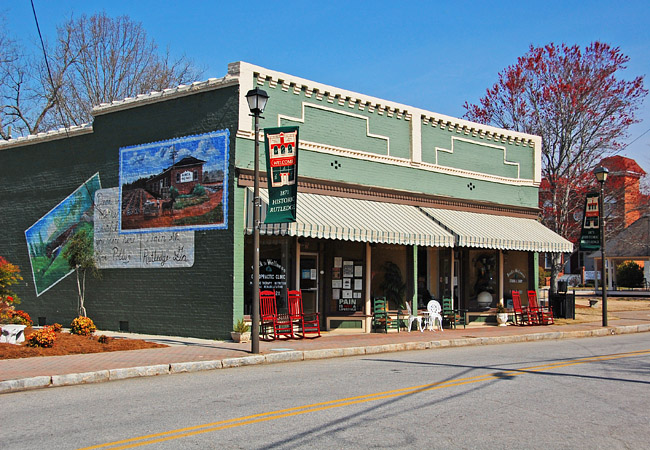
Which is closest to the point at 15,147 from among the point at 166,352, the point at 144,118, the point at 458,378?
the point at 144,118

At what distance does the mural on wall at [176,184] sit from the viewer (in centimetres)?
1725

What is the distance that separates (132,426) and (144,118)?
1289 centimetres

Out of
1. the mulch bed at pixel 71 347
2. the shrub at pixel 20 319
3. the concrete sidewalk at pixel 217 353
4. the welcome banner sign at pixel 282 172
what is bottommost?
the concrete sidewalk at pixel 217 353

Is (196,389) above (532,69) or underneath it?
underneath

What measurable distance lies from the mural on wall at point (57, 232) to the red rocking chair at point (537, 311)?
1481 cm

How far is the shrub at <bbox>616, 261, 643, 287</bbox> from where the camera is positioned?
177 ft

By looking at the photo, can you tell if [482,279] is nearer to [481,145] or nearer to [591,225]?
[591,225]

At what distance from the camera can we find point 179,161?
59.5ft

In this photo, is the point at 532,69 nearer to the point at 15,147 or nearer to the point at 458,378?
the point at 15,147

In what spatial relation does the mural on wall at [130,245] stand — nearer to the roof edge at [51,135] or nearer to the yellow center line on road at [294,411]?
the roof edge at [51,135]

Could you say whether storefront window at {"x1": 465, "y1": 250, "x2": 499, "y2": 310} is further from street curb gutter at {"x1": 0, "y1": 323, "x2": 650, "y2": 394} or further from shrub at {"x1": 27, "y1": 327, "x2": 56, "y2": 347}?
shrub at {"x1": 27, "y1": 327, "x2": 56, "y2": 347}

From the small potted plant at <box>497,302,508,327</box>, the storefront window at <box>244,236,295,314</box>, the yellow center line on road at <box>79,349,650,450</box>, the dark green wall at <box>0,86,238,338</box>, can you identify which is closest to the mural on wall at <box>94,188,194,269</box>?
the dark green wall at <box>0,86,238,338</box>

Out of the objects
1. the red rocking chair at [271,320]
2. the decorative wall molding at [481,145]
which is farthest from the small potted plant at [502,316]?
the red rocking chair at [271,320]

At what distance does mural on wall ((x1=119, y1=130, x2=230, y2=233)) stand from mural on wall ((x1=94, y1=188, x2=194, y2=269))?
227mm
